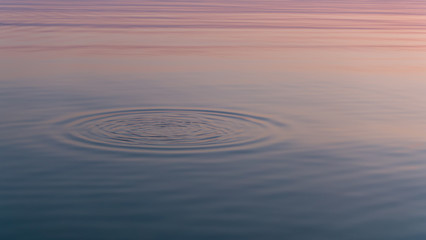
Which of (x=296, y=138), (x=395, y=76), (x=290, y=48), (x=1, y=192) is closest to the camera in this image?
(x=1, y=192)

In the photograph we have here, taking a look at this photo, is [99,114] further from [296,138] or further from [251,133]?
[296,138]

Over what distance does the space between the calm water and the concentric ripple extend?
0.04m

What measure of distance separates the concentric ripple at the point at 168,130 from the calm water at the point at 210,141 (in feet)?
0.14

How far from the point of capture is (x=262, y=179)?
8609 mm

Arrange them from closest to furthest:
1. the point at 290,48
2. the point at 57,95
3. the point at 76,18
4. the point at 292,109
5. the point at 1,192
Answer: the point at 1,192, the point at 292,109, the point at 57,95, the point at 290,48, the point at 76,18

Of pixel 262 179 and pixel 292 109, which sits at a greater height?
pixel 292 109

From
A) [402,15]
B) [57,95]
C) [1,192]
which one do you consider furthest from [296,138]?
[402,15]

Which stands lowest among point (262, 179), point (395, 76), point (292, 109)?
point (262, 179)

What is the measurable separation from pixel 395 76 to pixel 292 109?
5400 mm

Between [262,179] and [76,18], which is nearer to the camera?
[262,179]

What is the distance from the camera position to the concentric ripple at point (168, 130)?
Answer: 32.8 feet

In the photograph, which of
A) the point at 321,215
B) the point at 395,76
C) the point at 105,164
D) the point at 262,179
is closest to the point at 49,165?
the point at 105,164

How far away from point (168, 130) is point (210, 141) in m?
0.86

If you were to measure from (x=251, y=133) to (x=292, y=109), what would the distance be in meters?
2.23
